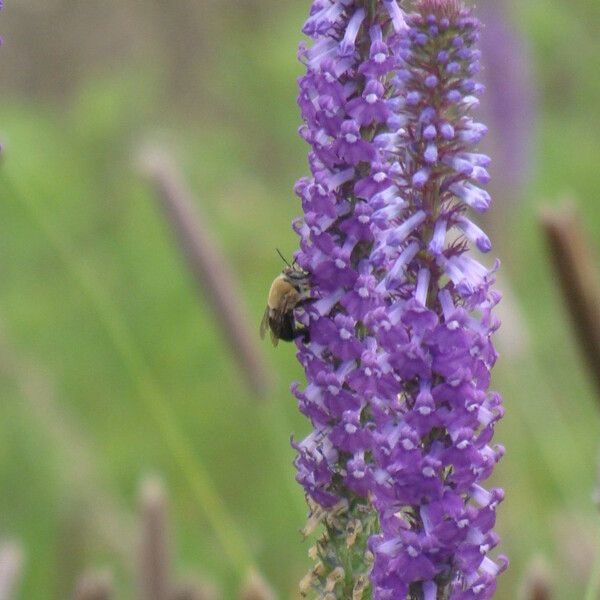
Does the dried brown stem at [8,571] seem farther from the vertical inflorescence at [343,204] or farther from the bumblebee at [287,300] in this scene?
the vertical inflorescence at [343,204]

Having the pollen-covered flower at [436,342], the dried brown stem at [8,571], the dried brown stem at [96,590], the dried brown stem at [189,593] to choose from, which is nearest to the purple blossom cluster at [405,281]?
the pollen-covered flower at [436,342]

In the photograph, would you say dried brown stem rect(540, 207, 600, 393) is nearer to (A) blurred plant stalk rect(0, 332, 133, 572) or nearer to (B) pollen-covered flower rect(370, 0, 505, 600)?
(B) pollen-covered flower rect(370, 0, 505, 600)

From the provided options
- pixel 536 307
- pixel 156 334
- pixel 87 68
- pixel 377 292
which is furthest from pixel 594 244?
pixel 377 292

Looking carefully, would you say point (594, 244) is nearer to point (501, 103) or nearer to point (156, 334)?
point (501, 103)

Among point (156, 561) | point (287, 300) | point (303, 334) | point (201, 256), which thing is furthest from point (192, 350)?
point (303, 334)

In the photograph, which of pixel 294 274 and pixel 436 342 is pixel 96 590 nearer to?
pixel 294 274

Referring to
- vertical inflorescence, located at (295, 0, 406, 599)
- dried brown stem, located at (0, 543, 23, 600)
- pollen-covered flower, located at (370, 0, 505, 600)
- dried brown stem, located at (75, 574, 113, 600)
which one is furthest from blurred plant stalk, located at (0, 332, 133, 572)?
pollen-covered flower, located at (370, 0, 505, 600)
